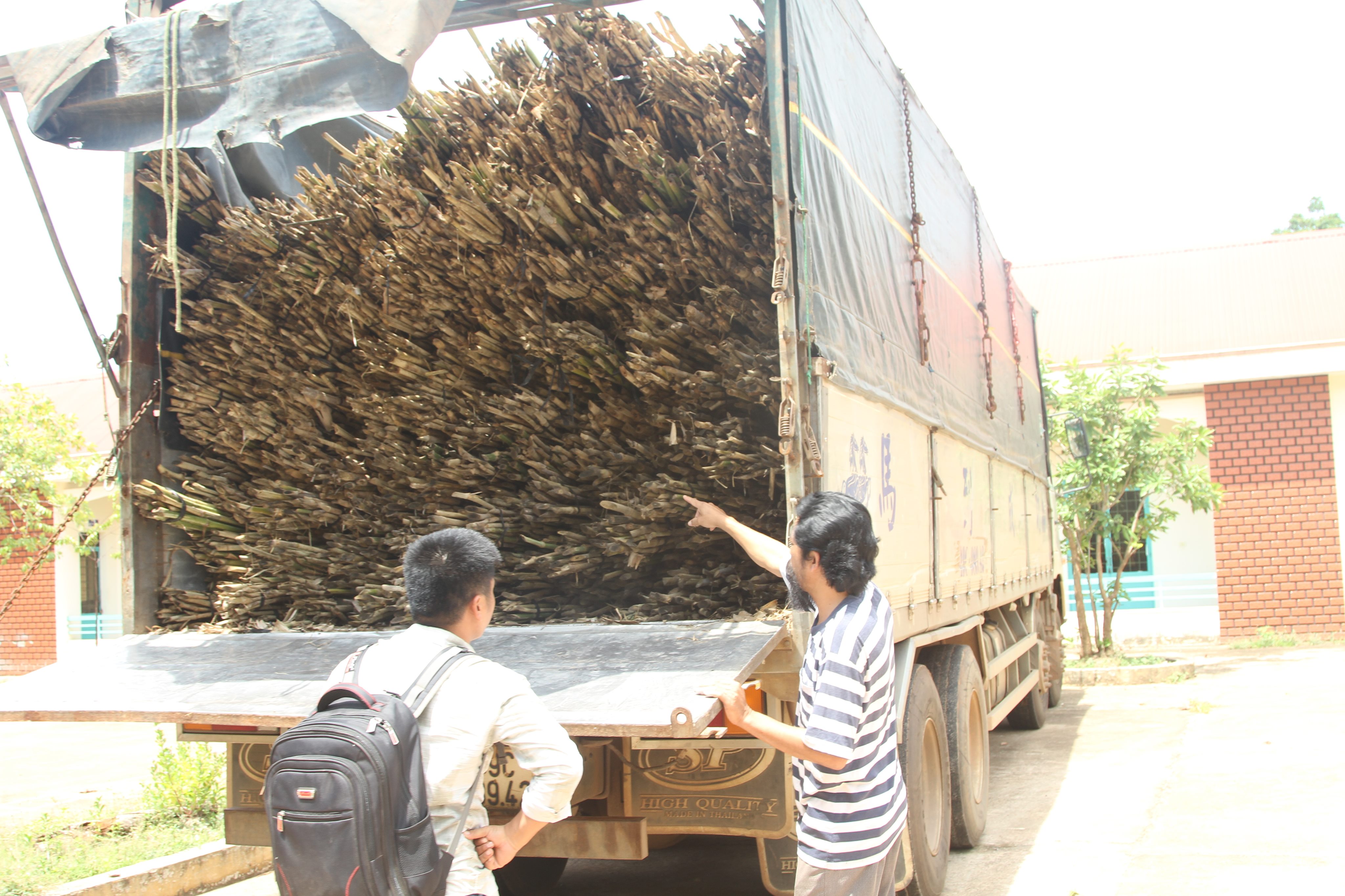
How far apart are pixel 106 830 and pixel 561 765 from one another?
452 cm

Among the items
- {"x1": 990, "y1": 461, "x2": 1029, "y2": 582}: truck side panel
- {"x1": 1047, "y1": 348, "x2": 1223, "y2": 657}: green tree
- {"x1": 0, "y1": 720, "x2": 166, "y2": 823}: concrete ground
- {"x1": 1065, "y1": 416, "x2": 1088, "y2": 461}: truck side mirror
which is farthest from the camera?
{"x1": 1047, "y1": 348, "x2": 1223, "y2": 657}: green tree

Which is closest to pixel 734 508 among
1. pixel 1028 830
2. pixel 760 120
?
pixel 760 120

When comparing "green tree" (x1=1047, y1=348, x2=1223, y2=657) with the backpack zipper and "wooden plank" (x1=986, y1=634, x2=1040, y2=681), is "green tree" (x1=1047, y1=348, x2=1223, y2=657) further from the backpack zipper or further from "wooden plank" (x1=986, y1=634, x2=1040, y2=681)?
the backpack zipper

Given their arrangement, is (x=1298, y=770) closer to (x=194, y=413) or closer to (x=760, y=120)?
(x=760, y=120)

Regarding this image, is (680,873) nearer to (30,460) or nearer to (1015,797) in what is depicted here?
(1015,797)

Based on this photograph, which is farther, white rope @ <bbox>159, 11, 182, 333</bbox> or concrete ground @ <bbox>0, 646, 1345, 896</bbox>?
concrete ground @ <bbox>0, 646, 1345, 896</bbox>

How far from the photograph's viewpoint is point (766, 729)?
2412mm

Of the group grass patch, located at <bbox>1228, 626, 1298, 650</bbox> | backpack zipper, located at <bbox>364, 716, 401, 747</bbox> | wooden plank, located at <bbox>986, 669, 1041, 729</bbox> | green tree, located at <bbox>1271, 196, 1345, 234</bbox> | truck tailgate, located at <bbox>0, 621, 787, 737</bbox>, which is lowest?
grass patch, located at <bbox>1228, 626, 1298, 650</bbox>

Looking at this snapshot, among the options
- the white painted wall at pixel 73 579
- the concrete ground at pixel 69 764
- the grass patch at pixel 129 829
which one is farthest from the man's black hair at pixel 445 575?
the white painted wall at pixel 73 579

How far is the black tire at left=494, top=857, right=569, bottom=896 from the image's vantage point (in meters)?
4.70

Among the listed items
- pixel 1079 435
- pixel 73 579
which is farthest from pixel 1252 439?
pixel 73 579

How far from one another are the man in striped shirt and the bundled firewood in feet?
3.30

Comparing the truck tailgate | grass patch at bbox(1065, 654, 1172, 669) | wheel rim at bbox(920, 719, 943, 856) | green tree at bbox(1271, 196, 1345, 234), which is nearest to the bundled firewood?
the truck tailgate

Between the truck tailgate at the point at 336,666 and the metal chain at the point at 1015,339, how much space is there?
209 inches
